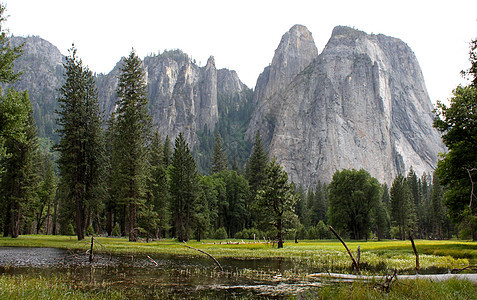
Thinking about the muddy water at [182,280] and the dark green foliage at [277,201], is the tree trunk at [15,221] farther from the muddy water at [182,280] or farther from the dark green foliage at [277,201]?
the dark green foliage at [277,201]

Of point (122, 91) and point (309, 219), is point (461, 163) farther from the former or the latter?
point (309, 219)

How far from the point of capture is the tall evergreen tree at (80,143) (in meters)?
39.1

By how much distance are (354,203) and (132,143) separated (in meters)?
44.7

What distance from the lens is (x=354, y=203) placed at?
216 feet

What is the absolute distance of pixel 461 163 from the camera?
96.1 ft

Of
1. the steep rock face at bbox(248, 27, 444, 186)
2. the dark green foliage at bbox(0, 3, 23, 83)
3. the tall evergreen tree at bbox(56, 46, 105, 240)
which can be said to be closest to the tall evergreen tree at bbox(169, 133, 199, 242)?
the tall evergreen tree at bbox(56, 46, 105, 240)

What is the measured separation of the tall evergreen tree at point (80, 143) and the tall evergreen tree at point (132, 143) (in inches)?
109

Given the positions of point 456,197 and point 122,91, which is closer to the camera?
point 456,197

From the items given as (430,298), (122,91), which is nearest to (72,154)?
(122,91)

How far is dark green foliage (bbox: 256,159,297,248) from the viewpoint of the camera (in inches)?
1492

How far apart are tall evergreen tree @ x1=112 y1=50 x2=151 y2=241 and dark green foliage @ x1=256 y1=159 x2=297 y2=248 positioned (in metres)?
14.6

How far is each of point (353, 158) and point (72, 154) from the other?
151273mm

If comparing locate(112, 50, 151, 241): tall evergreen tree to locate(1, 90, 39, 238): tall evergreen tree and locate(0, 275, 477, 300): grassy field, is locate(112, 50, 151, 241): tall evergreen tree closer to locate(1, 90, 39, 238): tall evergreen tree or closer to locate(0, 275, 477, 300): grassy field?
locate(1, 90, 39, 238): tall evergreen tree

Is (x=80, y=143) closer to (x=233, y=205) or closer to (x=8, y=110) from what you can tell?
(x=8, y=110)
